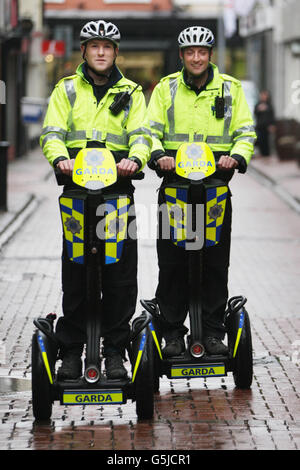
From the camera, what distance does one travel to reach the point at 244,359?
672 cm

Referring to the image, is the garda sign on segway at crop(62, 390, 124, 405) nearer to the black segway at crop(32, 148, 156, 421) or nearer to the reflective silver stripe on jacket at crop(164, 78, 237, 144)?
the black segway at crop(32, 148, 156, 421)

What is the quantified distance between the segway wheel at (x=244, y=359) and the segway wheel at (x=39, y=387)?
46.8 inches

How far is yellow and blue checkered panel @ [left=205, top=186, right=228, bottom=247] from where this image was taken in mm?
6539

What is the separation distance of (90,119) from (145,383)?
141cm

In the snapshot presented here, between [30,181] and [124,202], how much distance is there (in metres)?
17.7

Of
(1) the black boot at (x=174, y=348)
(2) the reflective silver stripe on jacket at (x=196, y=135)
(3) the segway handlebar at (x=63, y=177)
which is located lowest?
(1) the black boot at (x=174, y=348)

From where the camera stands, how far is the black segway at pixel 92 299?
19.5 ft

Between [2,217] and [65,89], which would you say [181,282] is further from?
[2,217]

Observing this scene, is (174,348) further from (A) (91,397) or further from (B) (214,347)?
(A) (91,397)

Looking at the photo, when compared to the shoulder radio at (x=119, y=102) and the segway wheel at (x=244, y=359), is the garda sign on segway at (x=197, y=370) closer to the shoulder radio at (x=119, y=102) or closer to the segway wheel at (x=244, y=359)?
the segway wheel at (x=244, y=359)

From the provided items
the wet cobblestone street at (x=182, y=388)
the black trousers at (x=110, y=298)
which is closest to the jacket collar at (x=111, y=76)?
the black trousers at (x=110, y=298)

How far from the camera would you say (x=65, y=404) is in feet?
19.8
